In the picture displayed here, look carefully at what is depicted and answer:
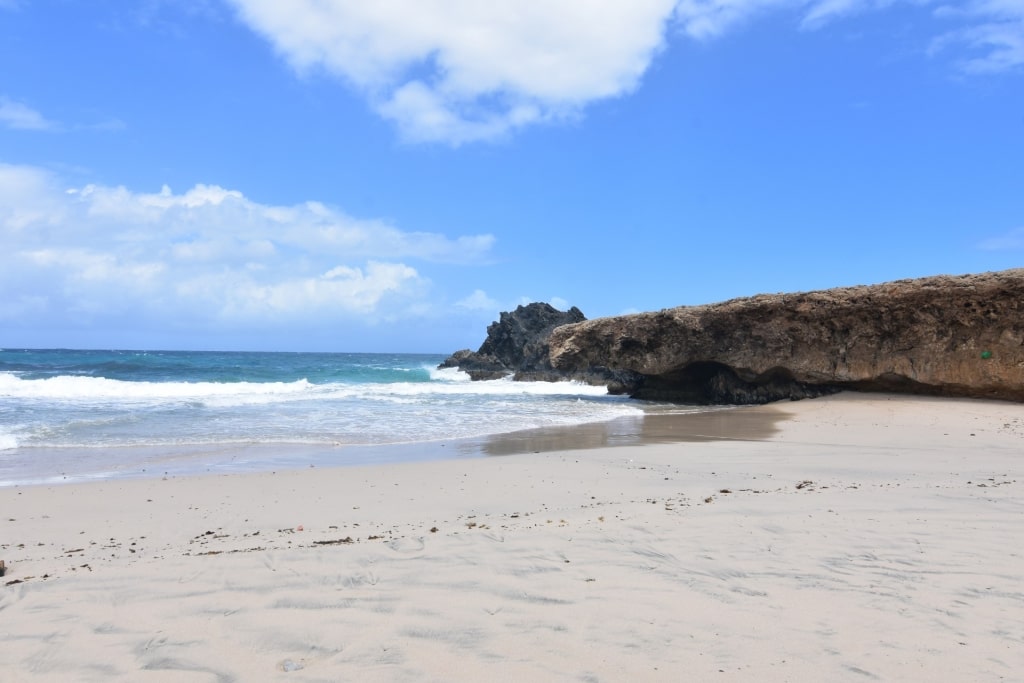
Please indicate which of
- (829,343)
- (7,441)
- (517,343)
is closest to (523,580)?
(7,441)

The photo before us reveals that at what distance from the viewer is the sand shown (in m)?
2.73

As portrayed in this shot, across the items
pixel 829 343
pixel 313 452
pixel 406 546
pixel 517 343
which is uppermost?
pixel 517 343

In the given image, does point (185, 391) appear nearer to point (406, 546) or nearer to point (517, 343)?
point (406, 546)

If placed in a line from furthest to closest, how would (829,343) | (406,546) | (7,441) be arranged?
(829,343) → (7,441) → (406,546)

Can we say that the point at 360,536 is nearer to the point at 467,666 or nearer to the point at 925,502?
the point at 467,666

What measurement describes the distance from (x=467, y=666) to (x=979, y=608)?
2.55 meters

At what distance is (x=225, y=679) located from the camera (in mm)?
2617

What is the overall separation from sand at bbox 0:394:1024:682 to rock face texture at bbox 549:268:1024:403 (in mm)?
10284

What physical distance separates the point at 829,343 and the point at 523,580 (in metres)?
15.8

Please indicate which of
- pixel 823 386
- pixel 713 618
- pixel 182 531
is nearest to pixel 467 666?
pixel 713 618

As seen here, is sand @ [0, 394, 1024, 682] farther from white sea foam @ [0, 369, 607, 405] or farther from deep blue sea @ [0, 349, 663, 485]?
white sea foam @ [0, 369, 607, 405]

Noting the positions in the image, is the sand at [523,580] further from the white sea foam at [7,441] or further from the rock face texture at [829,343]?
the rock face texture at [829,343]

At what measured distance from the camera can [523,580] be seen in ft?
11.8

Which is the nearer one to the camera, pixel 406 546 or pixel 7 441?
pixel 406 546
